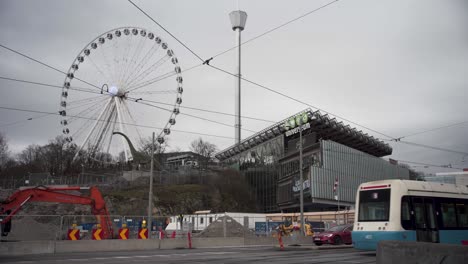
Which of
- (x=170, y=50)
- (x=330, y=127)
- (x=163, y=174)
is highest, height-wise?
(x=170, y=50)

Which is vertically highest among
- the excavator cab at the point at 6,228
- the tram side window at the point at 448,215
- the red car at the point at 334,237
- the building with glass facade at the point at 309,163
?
the building with glass facade at the point at 309,163

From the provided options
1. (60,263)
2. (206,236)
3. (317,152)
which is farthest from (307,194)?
(60,263)

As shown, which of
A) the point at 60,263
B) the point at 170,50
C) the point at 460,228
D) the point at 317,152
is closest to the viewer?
the point at 60,263

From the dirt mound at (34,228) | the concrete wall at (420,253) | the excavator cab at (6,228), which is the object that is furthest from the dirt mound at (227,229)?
the concrete wall at (420,253)

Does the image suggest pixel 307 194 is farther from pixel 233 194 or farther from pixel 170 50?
pixel 170 50

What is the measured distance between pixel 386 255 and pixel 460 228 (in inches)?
522

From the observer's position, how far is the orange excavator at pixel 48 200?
25969 mm

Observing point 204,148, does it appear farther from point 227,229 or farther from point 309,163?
point 227,229

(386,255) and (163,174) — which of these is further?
(163,174)

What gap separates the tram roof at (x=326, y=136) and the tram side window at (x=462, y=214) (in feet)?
187

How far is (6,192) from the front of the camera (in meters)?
59.2

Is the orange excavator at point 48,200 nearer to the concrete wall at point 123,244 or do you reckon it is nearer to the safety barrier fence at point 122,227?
the safety barrier fence at point 122,227

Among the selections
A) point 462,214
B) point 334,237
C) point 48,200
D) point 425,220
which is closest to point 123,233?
point 48,200

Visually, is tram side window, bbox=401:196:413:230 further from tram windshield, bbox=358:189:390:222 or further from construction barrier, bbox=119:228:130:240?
construction barrier, bbox=119:228:130:240
